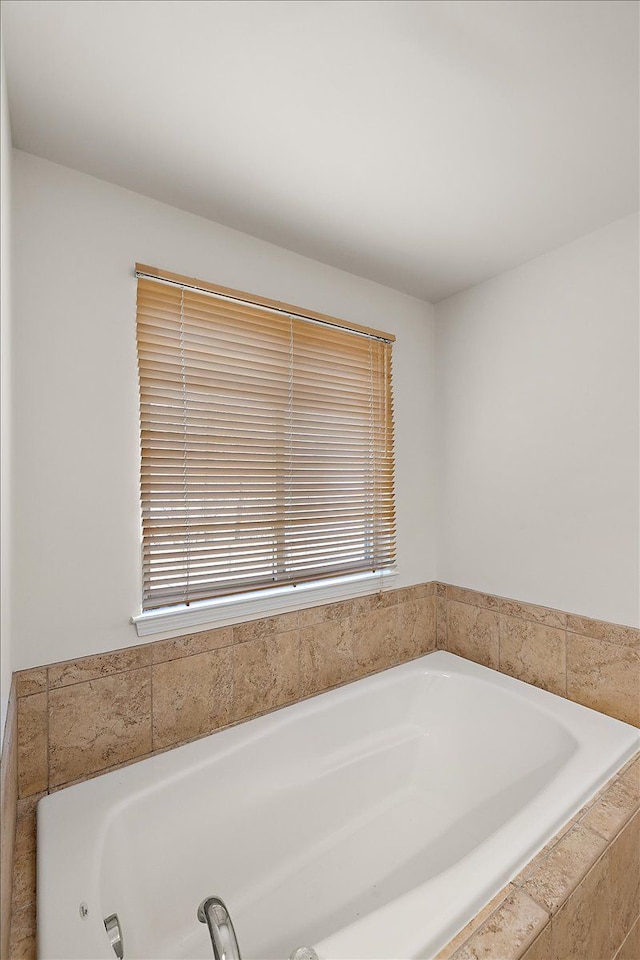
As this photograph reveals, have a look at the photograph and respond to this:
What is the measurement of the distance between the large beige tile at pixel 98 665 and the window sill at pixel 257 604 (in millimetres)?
68

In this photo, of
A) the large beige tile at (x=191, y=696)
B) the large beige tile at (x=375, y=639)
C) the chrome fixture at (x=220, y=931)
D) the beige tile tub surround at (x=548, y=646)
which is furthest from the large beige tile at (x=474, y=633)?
the chrome fixture at (x=220, y=931)

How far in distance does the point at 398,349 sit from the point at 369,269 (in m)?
0.43

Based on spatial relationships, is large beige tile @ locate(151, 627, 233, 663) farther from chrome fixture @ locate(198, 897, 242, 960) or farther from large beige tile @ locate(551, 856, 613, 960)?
large beige tile @ locate(551, 856, 613, 960)

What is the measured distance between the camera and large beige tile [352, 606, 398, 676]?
7.29 ft

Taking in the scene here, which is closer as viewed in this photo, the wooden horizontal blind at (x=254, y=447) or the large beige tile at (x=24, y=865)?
the large beige tile at (x=24, y=865)

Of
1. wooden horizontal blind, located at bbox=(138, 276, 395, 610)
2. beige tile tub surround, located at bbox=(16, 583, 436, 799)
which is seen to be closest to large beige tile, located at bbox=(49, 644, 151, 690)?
beige tile tub surround, located at bbox=(16, 583, 436, 799)

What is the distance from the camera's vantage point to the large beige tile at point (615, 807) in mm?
1284

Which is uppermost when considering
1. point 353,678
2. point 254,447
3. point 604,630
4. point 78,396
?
point 78,396

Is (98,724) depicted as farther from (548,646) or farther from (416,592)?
(548,646)

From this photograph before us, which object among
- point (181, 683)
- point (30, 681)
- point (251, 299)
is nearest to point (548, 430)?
point (251, 299)

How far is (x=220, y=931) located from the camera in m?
0.91

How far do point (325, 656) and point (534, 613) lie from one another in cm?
97

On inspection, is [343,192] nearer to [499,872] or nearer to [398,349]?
[398,349]

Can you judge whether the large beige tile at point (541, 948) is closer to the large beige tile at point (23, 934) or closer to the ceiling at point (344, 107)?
the large beige tile at point (23, 934)
